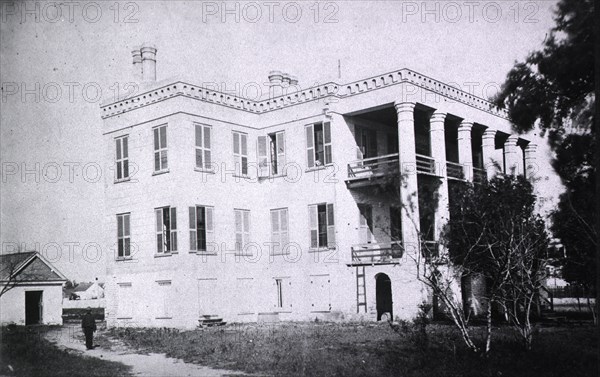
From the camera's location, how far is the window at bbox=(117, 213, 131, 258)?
90.2 feet

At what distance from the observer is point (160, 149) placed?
26.2 metres

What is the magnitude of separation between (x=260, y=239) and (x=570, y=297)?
19.8 m

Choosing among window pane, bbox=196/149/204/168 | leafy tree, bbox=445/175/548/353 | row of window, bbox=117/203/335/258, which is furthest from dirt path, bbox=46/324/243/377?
window pane, bbox=196/149/204/168

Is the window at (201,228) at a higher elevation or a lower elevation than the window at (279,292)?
higher

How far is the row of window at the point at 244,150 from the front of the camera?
86.0 feet

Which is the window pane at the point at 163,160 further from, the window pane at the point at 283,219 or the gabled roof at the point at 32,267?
the gabled roof at the point at 32,267

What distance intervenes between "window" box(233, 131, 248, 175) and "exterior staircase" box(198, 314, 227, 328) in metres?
6.45

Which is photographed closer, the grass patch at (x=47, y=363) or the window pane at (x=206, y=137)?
the grass patch at (x=47, y=363)

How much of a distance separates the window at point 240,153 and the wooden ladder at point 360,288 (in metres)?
7.01

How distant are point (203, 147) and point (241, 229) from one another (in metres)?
4.09

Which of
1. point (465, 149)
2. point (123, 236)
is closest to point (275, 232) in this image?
point (123, 236)

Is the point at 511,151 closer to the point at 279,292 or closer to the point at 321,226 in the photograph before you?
the point at 321,226

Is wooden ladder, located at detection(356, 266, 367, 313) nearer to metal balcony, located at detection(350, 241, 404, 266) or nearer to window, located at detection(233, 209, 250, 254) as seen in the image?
metal balcony, located at detection(350, 241, 404, 266)

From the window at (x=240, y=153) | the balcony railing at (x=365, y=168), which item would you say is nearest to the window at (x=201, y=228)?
the window at (x=240, y=153)
